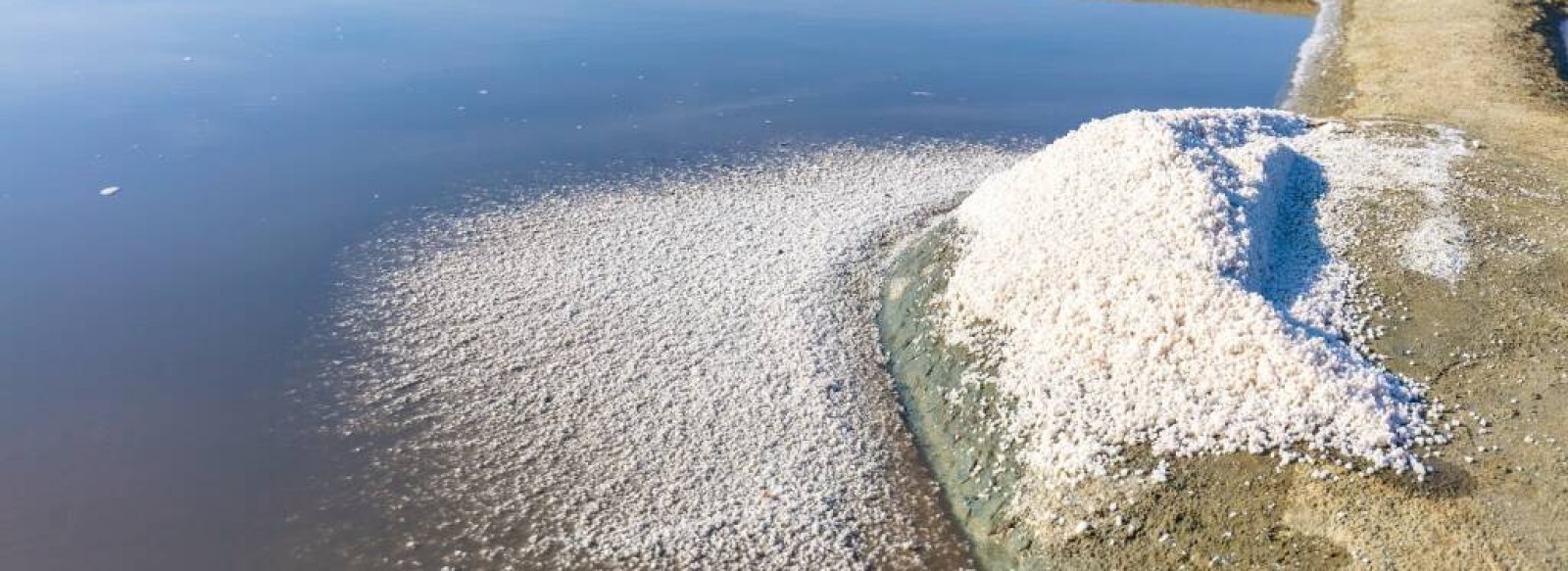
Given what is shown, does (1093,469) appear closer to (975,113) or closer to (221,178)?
(975,113)

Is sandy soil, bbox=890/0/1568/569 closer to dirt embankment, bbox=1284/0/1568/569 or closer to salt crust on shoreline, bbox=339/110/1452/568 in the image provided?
dirt embankment, bbox=1284/0/1568/569

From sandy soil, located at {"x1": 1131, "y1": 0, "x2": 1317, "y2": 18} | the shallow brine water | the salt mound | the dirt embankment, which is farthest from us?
sandy soil, located at {"x1": 1131, "y1": 0, "x2": 1317, "y2": 18}

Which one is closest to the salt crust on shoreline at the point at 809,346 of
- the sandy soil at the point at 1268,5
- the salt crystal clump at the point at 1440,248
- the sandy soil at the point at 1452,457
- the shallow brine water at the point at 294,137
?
the sandy soil at the point at 1452,457

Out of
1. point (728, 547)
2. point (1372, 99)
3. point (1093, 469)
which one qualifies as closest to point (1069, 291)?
point (1093, 469)

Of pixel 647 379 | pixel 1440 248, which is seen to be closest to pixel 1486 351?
pixel 1440 248

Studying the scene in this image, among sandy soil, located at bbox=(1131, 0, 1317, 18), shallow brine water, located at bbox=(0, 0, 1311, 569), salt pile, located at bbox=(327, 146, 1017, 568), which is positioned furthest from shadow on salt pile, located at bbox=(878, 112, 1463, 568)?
sandy soil, located at bbox=(1131, 0, 1317, 18)

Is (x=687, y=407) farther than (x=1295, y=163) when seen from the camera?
A: No
